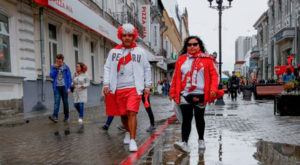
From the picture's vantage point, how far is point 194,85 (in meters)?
4.07

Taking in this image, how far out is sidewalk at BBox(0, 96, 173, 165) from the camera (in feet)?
12.6

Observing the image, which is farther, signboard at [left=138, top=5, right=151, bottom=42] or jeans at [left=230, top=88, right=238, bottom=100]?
signboard at [left=138, top=5, right=151, bottom=42]

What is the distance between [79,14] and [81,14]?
234 mm

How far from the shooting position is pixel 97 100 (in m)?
16.8

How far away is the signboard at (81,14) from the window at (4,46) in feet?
4.78

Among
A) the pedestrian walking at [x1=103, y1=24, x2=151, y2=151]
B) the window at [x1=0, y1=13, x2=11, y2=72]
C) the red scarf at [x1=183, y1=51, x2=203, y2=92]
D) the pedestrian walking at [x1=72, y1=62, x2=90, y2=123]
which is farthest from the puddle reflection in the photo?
the window at [x1=0, y1=13, x2=11, y2=72]

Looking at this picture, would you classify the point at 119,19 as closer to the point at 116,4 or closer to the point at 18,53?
the point at 116,4

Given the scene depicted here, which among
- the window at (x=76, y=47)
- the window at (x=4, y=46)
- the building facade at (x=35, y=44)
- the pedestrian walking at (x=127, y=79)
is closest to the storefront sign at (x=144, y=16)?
the building facade at (x=35, y=44)

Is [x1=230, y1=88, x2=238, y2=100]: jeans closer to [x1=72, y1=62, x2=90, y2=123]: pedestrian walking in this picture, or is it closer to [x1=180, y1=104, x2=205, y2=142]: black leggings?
[x1=72, y1=62, x2=90, y2=123]: pedestrian walking

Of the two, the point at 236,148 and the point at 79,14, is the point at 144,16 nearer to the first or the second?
the point at 79,14

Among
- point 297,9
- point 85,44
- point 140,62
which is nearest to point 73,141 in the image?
point 140,62

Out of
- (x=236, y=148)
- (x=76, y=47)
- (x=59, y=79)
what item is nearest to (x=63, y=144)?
(x=236, y=148)

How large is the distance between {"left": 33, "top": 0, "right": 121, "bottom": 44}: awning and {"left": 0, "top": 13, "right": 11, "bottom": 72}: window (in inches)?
49.9

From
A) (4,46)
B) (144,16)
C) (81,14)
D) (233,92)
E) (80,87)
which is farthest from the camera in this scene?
(144,16)
